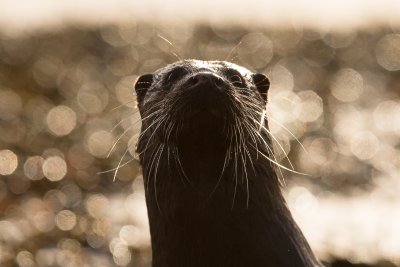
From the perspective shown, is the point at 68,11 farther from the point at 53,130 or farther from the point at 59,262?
the point at 59,262

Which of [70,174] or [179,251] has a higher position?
[179,251]

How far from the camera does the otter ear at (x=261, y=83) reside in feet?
21.1

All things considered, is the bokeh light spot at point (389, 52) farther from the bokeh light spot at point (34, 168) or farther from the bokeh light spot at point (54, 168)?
the bokeh light spot at point (34, 168)

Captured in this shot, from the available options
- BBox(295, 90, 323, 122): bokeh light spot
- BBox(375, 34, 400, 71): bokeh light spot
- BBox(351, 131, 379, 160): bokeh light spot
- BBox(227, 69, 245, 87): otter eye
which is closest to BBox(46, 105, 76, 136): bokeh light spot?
BBox(295, 90, 323, 122): bokeh light spot

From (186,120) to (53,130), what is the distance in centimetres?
807

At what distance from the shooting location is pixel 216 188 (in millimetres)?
5754

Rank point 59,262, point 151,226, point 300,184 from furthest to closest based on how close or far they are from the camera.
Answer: point 300,184 < point 59,262 < point 151,226

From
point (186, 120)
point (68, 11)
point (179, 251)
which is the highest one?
point (186, 120)

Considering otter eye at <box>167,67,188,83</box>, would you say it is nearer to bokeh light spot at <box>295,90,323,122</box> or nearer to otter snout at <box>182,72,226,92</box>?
otter snout at <box>182,72,226,92</box>

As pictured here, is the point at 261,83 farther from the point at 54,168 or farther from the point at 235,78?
the point at 54,168

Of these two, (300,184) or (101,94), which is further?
(101,94)

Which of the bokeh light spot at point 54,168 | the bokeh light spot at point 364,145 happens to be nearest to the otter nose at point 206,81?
the bokeh light spot at point 54,168

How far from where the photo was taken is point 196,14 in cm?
2461

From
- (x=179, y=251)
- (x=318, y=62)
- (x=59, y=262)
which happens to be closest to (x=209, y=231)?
(x=179, y=251)
